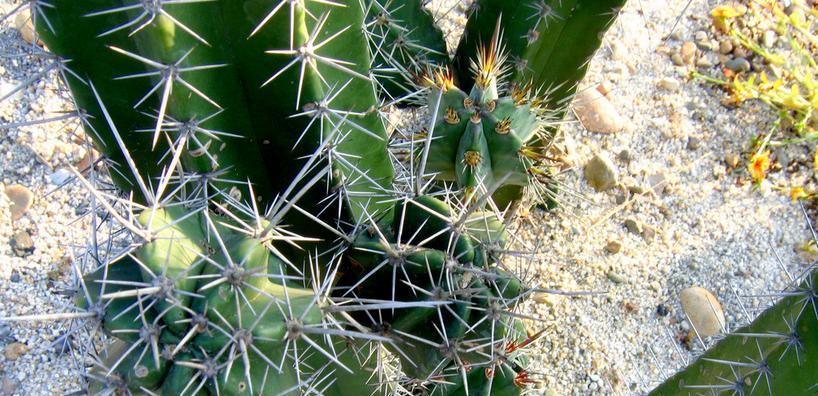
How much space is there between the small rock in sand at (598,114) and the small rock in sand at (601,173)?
197 mm

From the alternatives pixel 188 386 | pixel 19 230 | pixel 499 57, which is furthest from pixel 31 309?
pixel 499 57

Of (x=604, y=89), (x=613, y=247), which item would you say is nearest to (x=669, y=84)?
(x=604, y=89)

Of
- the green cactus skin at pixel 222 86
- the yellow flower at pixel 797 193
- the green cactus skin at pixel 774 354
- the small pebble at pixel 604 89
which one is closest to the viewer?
the green cactus skin at pixel 222 86

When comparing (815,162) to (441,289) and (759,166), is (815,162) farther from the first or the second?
(441,289)

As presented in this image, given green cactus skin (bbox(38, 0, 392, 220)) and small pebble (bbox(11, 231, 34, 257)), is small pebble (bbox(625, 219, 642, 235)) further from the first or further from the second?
small pebble (bbox(11, 231, 34, 257))

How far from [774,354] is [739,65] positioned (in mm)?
2409

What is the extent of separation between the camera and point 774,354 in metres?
1.61

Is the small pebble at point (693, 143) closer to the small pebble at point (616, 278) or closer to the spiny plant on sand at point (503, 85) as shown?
the small pebble at point (616, 278)

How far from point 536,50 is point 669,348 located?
1376 millimetres

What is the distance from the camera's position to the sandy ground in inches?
103

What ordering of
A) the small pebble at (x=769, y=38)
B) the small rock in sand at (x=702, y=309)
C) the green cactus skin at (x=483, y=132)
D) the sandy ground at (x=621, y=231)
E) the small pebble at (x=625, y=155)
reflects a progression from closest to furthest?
the green cactus skin at (x=483, y=132), the sandy ground at (x=621, y=231), the small rock in sand at (x=702, y=309), the small pebble at (x=625, y=155), the small pebble at (x=769, y=38)

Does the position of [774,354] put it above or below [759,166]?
above

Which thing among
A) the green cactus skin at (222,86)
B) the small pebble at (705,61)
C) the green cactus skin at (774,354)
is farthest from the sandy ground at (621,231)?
the green cactus skin at (222,86)

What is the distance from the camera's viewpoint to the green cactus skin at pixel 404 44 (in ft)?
7.97
